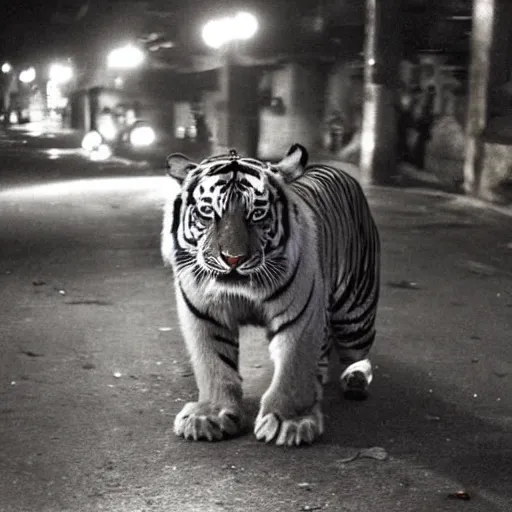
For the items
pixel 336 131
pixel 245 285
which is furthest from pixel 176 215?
pixel 336 131

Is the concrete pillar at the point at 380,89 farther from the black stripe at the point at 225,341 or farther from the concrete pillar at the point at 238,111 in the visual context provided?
the black stripe at the point at 225,341

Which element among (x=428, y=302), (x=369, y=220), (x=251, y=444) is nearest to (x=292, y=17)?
(x=428, y=302)

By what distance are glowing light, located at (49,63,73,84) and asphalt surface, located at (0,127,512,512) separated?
61071 millimetres

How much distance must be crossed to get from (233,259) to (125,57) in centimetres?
3129

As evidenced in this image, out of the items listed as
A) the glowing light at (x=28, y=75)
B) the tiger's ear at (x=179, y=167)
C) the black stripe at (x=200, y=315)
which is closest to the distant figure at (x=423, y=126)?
the tiger's ear at (x=179, y=167)

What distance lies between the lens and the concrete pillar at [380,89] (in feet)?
64.6

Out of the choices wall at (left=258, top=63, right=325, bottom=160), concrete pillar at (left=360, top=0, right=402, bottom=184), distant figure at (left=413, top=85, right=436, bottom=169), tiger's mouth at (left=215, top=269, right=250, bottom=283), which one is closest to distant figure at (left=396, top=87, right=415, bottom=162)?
distant figure at (left=413, top=85, right=436, bottom=169)

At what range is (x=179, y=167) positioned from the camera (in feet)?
18.1

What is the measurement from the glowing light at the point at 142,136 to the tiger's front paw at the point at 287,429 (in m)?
24.9

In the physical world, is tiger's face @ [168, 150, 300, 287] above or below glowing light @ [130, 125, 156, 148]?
above

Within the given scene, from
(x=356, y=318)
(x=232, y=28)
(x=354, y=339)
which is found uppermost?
(x=232, y=28)

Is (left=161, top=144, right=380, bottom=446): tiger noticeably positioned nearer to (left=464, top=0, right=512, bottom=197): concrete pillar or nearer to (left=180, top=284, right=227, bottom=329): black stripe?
(left=180, top=284, right=227, bottom=329): black stripe

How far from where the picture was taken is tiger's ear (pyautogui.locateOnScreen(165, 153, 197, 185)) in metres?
5.50

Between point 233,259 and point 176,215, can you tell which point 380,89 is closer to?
point 176,215
